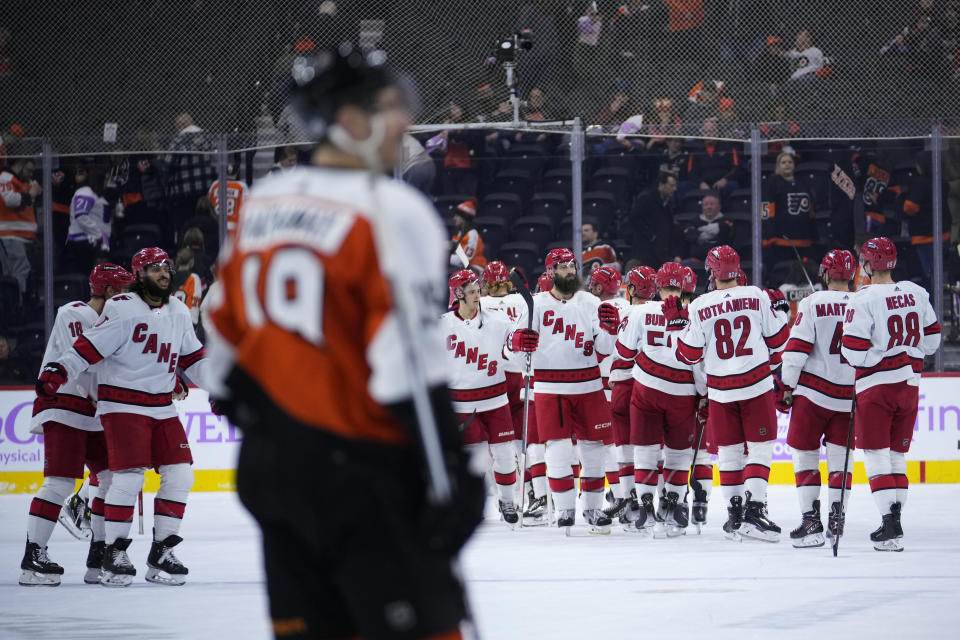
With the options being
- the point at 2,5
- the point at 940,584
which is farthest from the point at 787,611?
the point at 2,5

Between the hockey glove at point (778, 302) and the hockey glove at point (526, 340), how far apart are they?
1.41 meters

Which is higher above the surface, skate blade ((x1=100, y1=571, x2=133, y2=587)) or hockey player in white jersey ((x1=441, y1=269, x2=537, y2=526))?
hockey player in white jersey ((x1=441, y1=269, x2=537, y2=526))

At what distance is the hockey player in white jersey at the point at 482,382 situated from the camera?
27.6 ft

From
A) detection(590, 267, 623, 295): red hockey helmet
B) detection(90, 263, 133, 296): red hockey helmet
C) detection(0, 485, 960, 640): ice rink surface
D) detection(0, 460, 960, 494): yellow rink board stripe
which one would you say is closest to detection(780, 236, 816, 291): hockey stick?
detection(0, 460, 960, 494): yellow rink board stripe

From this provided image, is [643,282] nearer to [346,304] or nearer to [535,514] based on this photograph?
[535,514]

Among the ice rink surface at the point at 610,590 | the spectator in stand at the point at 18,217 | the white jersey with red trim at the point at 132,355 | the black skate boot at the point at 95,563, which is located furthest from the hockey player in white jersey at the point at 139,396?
the spectator in stand at the point at 18,217

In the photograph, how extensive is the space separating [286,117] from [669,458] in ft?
15.6

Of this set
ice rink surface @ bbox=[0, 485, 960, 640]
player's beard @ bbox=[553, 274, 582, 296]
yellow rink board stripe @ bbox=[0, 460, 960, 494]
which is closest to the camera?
ice rink surface @ bbox=[0, 485, 960, 640]

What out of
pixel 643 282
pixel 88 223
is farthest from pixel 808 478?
pixel 88 223

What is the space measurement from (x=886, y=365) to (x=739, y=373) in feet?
2.60

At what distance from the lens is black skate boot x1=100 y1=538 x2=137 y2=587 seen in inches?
239

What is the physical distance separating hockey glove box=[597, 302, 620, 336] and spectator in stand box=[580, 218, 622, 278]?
239 cm

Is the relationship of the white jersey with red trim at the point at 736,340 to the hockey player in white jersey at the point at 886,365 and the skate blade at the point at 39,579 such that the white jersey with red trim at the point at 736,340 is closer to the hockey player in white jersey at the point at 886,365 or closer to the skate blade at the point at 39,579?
the hockey player in white jersey at the point at 886,365

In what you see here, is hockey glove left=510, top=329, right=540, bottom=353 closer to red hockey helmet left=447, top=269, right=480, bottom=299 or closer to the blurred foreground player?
red hockey helmet left=447, top=269, right=480, bottom=299
